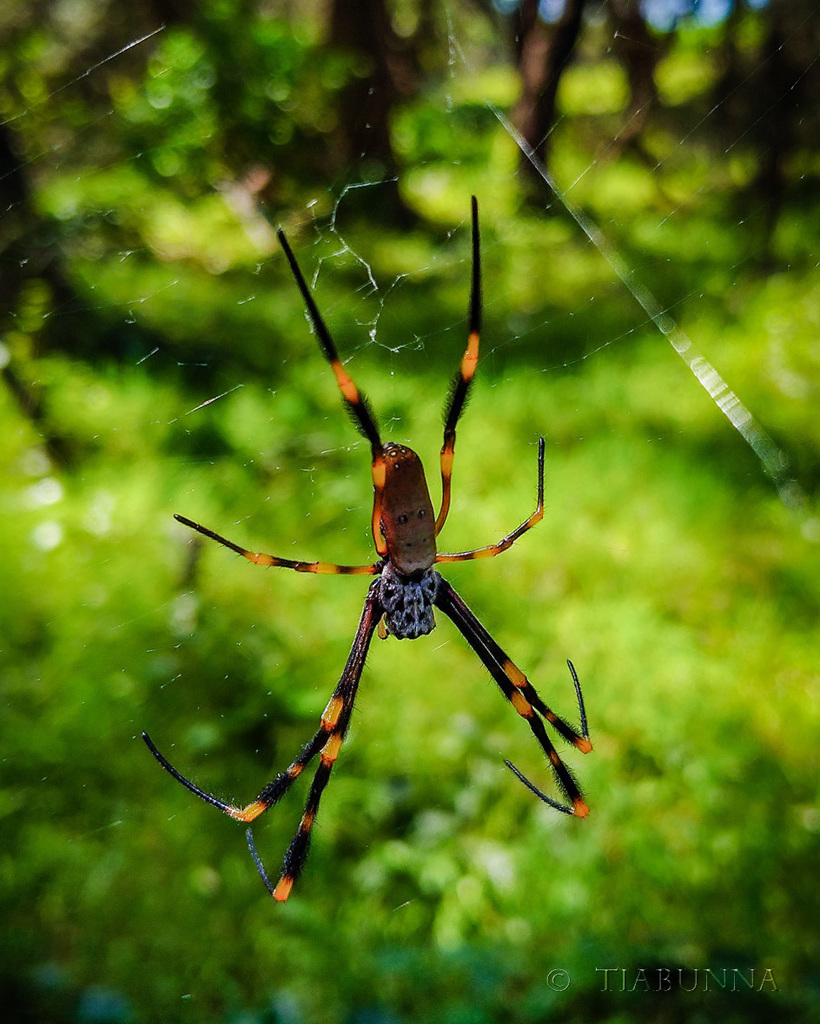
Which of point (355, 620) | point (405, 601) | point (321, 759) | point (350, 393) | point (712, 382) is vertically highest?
point (350, 393)

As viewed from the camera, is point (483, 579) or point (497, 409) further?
point (497, 409)

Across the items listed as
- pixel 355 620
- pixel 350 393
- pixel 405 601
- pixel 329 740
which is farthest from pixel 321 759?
pixel 355 620

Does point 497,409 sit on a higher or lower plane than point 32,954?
lower

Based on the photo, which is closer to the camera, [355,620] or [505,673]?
[505,673]

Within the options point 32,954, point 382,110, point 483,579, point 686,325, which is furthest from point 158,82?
point 32,954

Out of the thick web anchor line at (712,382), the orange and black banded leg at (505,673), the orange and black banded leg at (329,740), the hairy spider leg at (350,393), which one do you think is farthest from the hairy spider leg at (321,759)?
the thick web anchor line at (712,382)

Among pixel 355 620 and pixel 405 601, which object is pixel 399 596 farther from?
pixel 355 620

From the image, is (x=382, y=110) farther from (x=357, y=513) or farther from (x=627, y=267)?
(x=357, y=513)

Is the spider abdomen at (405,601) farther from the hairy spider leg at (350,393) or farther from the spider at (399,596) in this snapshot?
the hairy spider leg at (350,393)
